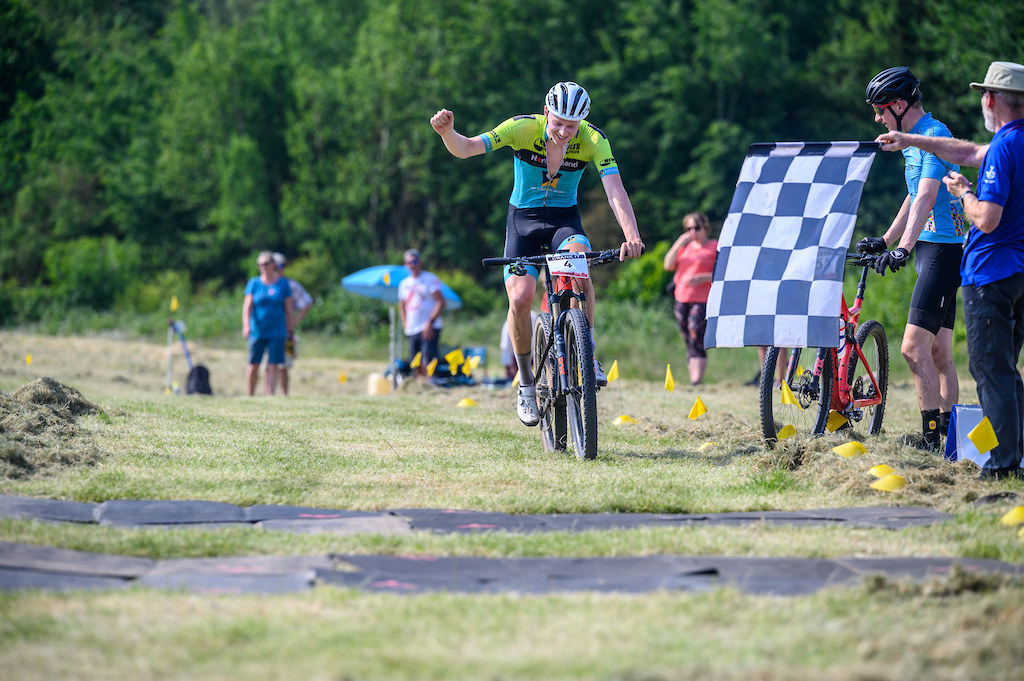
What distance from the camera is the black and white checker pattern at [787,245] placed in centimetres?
574

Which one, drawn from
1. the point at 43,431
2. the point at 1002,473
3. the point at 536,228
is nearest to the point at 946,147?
the point at 1002,473

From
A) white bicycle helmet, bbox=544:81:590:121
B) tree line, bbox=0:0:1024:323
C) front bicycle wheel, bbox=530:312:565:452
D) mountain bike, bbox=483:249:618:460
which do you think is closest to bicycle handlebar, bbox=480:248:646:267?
mountain bike, bbox=483:249:618:460

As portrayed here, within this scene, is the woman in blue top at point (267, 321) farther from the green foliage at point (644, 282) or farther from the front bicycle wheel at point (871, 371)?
the green foliage at point (644, 282)

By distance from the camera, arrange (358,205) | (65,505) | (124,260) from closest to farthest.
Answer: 1. (65,505)
2. (124,260)
3. (358,205)

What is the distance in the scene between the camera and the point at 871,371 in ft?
21.3

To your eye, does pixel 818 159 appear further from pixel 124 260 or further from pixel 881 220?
pixel 124 260

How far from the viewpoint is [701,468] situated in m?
5.45

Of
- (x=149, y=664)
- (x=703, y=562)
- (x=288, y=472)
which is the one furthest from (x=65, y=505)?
(x=703, y=562)

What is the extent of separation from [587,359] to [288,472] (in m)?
1.75

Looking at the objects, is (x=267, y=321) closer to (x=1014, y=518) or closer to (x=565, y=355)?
(x=565, y=355)

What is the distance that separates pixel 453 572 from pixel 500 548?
0.36 m

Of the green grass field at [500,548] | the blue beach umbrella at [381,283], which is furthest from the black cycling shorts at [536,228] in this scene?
the blue beach umbrella at [381,283]

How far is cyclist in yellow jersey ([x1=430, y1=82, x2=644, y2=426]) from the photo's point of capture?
5848mm

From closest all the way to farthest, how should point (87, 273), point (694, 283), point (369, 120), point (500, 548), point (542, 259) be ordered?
point (500, 548)
point (542, 259)
point (694, 283)
point (87, 273)
point (369, 120)
